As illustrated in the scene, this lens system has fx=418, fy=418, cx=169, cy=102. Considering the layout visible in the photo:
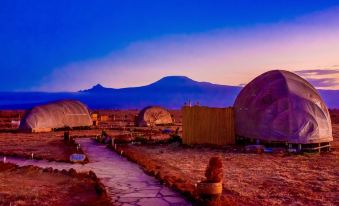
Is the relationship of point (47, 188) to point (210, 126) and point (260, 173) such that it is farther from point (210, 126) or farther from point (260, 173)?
point (210, 126)

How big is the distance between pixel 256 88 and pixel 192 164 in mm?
9888

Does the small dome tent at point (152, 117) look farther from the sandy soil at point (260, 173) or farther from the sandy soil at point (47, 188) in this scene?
the sandy soil at point (47, 188)

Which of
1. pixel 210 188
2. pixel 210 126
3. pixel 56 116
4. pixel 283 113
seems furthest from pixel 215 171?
pixel 56 116

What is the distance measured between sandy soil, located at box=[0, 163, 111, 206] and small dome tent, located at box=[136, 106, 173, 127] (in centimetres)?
2969

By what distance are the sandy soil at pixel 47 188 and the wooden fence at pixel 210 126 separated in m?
11.8

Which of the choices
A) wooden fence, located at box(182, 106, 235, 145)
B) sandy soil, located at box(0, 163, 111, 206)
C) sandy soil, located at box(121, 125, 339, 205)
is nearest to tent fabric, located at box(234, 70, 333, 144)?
wooden fence, located at box(182, 106, 235, 145)

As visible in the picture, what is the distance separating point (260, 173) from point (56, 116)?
93.6ft

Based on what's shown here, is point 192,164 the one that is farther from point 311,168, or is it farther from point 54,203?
point 54,203

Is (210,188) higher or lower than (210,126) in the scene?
lower

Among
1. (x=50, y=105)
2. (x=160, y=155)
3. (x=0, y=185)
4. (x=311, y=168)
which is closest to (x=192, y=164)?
(x=160, y=155)

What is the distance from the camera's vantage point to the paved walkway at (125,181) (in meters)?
10.6

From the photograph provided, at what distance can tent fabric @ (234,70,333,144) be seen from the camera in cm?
2291

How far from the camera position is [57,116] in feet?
132

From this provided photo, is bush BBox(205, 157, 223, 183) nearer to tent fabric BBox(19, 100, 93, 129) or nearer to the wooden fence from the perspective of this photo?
the wooden fence
